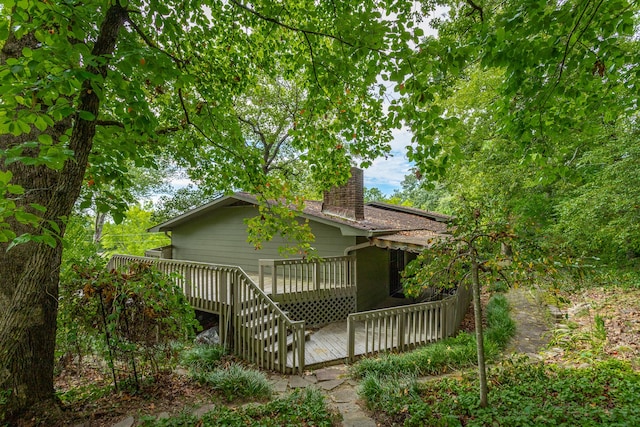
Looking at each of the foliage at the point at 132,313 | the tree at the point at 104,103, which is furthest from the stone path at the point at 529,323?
the foliage at the point at 132,313

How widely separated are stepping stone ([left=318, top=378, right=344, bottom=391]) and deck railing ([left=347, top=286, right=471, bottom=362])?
92 centimetres

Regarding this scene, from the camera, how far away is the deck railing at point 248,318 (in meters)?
5.71

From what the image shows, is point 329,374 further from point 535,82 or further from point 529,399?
point 535,82

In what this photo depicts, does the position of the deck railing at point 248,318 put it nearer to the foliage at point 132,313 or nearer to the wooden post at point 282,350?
the wooden post at point 282,350

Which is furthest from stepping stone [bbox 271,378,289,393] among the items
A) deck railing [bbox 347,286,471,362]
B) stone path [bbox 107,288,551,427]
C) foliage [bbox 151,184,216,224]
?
foliage [bbox 151,184,216,224]

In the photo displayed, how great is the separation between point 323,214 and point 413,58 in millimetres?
6816

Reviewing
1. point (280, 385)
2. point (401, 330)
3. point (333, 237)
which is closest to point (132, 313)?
point (280, 385)

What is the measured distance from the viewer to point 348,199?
911 cm

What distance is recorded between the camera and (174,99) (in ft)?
16.9

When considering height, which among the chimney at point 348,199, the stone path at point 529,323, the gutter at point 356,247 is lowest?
the stone path at point 529,323

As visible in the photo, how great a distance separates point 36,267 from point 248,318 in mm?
4020

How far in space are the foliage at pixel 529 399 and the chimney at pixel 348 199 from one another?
543 centimetres

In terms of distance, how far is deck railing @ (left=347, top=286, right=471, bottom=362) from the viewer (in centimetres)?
612

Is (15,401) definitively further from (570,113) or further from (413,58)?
(570,113)
